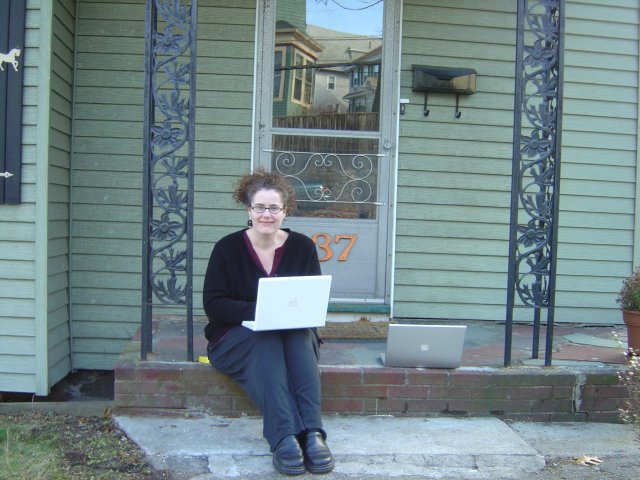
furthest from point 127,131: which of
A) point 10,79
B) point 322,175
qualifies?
point 322,175

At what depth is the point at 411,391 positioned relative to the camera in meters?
3.84

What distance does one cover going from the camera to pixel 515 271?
3924 mm

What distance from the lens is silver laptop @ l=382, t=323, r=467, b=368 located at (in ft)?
12.2

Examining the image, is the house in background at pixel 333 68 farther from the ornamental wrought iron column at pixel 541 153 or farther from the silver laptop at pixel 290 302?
the silver laptop at pixel 290 302

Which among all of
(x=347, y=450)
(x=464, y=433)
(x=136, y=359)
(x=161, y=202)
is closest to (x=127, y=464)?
(x=136, y=359)

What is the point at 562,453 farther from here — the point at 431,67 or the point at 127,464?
the point at 431,67

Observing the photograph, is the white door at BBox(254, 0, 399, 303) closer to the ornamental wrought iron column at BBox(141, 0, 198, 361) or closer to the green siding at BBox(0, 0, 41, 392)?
the ornamental wrought iron column at BBox(141, 0, 198, 361)

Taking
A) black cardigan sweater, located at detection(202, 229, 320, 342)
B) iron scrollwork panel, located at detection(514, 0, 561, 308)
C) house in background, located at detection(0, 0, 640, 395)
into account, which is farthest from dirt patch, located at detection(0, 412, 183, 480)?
iron scrollwork panel, located at detection(514, 0, 561, 308)

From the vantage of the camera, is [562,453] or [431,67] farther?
[431,67]

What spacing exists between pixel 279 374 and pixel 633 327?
215 cm

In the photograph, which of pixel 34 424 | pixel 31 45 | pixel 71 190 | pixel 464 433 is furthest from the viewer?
pixel 71 190

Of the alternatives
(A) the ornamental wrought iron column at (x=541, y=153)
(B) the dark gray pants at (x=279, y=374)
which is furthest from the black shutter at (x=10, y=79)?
(A) the ornamental wrought iron column at (x=541, y=153)

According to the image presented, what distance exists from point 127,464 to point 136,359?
722mm

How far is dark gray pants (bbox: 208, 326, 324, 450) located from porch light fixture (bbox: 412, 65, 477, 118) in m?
2.32
